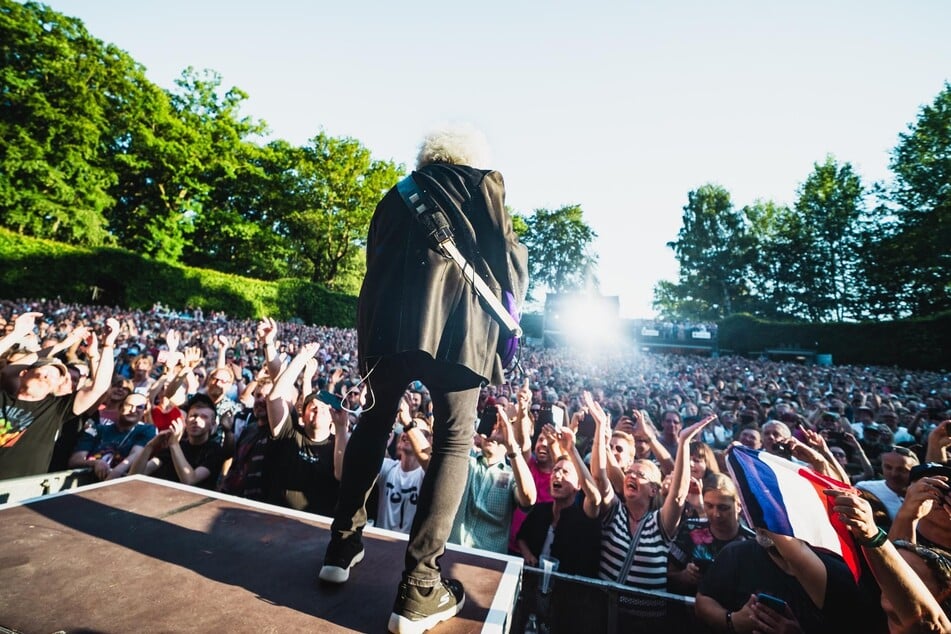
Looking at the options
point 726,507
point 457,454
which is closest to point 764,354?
point 726,507

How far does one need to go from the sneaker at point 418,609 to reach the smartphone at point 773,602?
2136 millimetres

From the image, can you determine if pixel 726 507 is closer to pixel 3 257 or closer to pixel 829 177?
pixel 3 257

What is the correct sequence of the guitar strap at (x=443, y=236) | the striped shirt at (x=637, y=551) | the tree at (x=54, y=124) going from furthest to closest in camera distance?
1. the tree at (x=54, y=124)
2. the striped shirt at (x=637, y=551)
3. the guitar strap at (x=443, y=236)

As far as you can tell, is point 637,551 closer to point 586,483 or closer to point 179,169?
point 586,483

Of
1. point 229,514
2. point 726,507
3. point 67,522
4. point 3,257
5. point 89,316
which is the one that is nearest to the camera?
point 67,522

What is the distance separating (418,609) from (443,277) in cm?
115

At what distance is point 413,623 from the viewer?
1.40 metres

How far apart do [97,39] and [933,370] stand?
180ft

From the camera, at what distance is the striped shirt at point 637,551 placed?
3299mm

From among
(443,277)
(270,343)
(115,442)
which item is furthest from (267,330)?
(115,442)

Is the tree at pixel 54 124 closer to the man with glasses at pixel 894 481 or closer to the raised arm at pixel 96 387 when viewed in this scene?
the raised arm at pixel 96 387

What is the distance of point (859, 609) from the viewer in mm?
2123

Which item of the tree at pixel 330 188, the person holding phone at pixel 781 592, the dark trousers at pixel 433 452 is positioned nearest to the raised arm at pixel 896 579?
the person holding phone at pixel 781 592

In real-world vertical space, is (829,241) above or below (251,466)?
above
